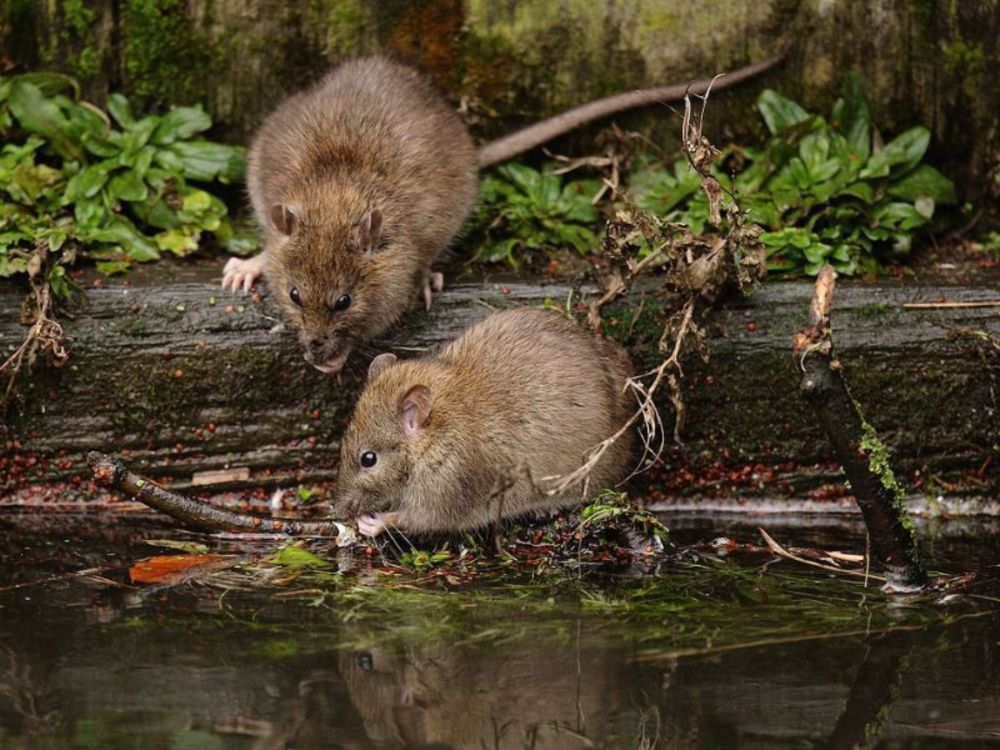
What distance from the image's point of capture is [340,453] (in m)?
6.20

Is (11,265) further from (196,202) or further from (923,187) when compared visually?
(923,187)

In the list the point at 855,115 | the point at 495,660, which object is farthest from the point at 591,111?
the point at 495,660

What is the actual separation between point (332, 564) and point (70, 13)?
11.7 feet

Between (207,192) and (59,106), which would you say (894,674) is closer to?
(207,192)

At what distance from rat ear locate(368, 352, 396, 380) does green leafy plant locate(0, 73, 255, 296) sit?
1.43 m

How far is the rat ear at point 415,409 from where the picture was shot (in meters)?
5.94

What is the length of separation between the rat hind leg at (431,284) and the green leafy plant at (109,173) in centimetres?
106

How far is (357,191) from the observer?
6.75 m

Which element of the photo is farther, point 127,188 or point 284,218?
point 127,188

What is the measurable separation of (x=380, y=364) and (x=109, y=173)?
2.05 m

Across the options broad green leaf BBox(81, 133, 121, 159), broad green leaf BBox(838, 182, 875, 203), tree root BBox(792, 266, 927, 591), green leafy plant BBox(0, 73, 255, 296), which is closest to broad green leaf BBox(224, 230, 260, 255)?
green leafy plant BBox(0, 73, 255, 296)

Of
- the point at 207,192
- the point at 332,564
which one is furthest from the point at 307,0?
the point at 332,564

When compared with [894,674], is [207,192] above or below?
above

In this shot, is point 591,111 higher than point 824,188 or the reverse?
higher
